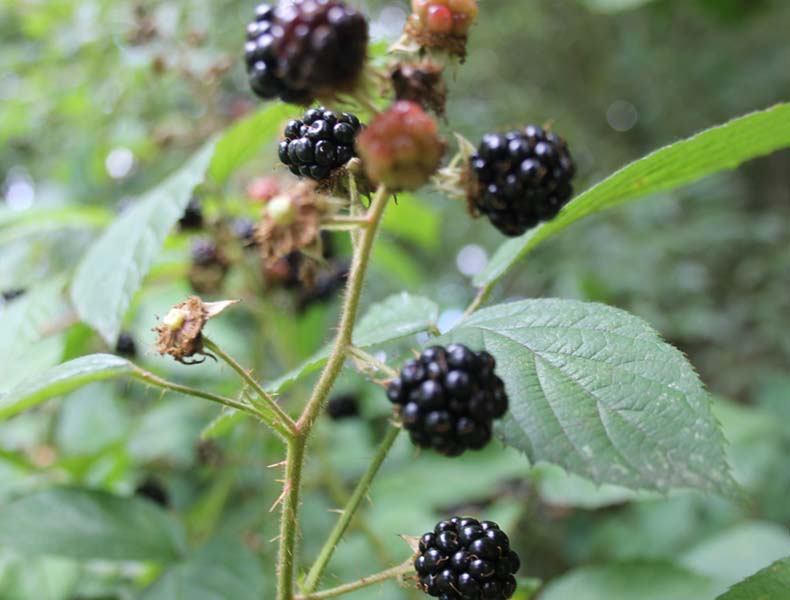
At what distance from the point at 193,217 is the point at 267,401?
1758 millimetres

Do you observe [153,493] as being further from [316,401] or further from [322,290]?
[316,401]

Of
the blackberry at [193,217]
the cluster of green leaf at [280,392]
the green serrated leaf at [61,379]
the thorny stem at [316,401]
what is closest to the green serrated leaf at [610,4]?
the cluster of green leaf at [280,392]

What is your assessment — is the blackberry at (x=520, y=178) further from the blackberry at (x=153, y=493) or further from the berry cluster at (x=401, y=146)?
the blackberry at (x=153, y=493)

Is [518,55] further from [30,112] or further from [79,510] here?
[79,510]

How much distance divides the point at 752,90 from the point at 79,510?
18.2 ft

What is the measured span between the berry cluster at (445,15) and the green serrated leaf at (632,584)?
6.59 feet

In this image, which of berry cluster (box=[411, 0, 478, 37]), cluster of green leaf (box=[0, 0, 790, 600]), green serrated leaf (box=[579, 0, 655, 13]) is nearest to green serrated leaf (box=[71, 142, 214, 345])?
cluster of green leaf (box=[0, 0, 790, 600])

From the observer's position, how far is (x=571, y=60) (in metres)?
6.97

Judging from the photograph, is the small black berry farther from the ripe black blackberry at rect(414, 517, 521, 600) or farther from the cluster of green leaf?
the ripe black blackberry at rect(414, 517, 521, 600)

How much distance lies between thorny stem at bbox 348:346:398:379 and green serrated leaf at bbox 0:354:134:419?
14.6 inches

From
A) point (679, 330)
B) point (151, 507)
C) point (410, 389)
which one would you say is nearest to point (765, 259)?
point (679, 330)

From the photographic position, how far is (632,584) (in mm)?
2520

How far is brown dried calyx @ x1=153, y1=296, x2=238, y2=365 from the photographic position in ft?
4.15

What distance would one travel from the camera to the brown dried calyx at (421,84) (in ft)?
3.93
